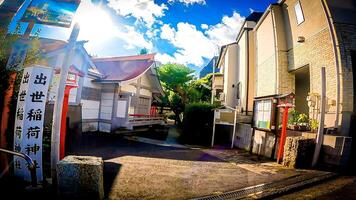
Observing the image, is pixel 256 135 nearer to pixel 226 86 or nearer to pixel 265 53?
pixel 265 53

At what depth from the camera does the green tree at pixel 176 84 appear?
26453 mm

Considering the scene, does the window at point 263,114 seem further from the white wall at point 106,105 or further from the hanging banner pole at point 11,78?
the white wall at point 106,105

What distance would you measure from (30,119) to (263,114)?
376 inches

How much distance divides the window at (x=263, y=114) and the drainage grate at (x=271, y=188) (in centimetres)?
363

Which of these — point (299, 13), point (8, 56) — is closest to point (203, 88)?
point (299, 13)

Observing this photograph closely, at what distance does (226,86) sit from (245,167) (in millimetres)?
15175

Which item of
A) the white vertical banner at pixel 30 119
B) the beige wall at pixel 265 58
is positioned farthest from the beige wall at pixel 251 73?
the white vertical banner at pixel 30 119

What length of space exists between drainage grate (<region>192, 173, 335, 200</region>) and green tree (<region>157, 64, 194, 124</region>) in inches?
794

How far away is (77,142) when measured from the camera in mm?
8930

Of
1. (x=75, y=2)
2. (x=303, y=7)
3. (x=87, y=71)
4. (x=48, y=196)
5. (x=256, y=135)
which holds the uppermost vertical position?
(x=303, y=7)

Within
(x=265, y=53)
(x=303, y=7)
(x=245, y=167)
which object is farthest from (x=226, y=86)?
(x=245, y=167)

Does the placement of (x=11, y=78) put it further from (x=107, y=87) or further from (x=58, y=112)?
(x=107, y=87)

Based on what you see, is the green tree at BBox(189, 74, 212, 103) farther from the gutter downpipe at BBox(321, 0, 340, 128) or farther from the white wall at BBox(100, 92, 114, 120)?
the gutter downpipe at BBox(321, 0, 340, 128)

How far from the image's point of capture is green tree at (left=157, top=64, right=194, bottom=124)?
86.8 ft
